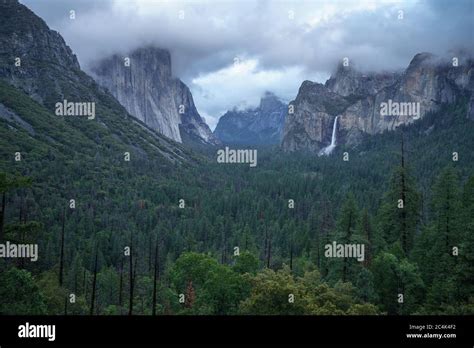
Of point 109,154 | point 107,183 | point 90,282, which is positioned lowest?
point 90,282

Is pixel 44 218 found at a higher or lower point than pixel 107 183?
lower

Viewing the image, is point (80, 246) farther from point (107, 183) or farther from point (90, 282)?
point (107, 183)

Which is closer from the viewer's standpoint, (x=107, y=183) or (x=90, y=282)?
(x=90, y=282)
